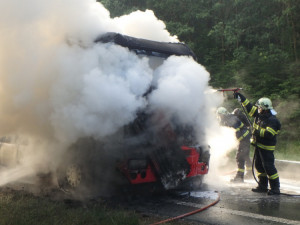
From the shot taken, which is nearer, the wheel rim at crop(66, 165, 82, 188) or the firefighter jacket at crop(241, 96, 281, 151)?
the wheel rim at crop(66, 165, 82, 188)

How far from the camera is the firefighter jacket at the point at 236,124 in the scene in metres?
7.51

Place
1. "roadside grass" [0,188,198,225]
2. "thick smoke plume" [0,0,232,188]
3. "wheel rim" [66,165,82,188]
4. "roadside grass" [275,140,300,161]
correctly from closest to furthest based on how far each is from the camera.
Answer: "roadside grass" [0,188,198,225]
"thick smoke plume" [0,0,232,188]
"wheel rim" [66,165,82,188]
"roadside grass" [275,140,300,161]

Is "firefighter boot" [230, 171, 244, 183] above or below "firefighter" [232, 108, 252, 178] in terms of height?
below

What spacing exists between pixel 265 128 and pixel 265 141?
229 mm

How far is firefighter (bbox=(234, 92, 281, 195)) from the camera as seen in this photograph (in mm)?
6180

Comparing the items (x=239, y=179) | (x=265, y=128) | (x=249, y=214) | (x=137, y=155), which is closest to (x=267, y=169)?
(x=265, y=128)

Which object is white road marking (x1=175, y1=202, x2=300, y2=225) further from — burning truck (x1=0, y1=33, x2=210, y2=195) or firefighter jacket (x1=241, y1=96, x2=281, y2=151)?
firefighter jacket (x1=241, y1=96, x2=281, y2=151)

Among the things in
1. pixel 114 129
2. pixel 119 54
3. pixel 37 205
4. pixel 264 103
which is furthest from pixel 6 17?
pixel 264 103

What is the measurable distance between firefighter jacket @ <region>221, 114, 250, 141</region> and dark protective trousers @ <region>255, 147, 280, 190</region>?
0.99 m

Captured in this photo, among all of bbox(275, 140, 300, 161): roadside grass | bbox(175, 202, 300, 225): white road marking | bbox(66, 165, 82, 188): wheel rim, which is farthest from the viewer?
bbox(275, 140, 300, 161): roadside grass

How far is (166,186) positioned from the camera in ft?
17.6

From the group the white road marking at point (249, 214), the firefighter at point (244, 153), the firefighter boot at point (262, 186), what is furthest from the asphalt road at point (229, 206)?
the firefighter at point (244, 153)

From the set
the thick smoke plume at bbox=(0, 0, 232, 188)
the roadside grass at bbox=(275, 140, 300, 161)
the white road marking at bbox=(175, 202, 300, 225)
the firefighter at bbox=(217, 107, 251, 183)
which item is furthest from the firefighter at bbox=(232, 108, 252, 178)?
the white road marking at bbox=(175, 202, 300, 225)

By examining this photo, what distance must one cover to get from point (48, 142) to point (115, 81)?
5.32ft
